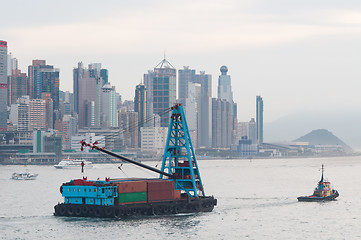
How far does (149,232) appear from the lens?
75.9 meters

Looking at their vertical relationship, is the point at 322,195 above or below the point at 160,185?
below

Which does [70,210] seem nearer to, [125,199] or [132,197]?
[125,199]

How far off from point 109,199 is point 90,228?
6579 millimetres

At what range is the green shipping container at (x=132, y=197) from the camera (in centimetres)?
8450

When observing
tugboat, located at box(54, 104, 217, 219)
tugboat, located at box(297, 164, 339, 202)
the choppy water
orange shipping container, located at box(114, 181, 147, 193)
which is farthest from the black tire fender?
tugboat, located at box(297, 164, 339, 202)

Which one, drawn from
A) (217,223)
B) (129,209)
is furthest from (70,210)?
(217,223)

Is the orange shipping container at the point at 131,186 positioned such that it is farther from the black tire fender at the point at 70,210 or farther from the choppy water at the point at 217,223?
the black tire fender at the point at 70,210

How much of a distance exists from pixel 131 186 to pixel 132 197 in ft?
4.48

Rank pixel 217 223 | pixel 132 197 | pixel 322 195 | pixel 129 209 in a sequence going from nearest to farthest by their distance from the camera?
pixel 129 209, pixel 217 223, pixel 132 197, pixel 322 195

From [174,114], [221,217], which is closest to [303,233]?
[221,217]

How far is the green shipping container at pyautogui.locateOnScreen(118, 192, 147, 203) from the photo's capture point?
84.5 m

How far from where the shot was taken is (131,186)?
3364 inches

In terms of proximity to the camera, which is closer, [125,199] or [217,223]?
[217,223]

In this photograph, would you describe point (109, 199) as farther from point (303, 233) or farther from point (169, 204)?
point (303, 233)
